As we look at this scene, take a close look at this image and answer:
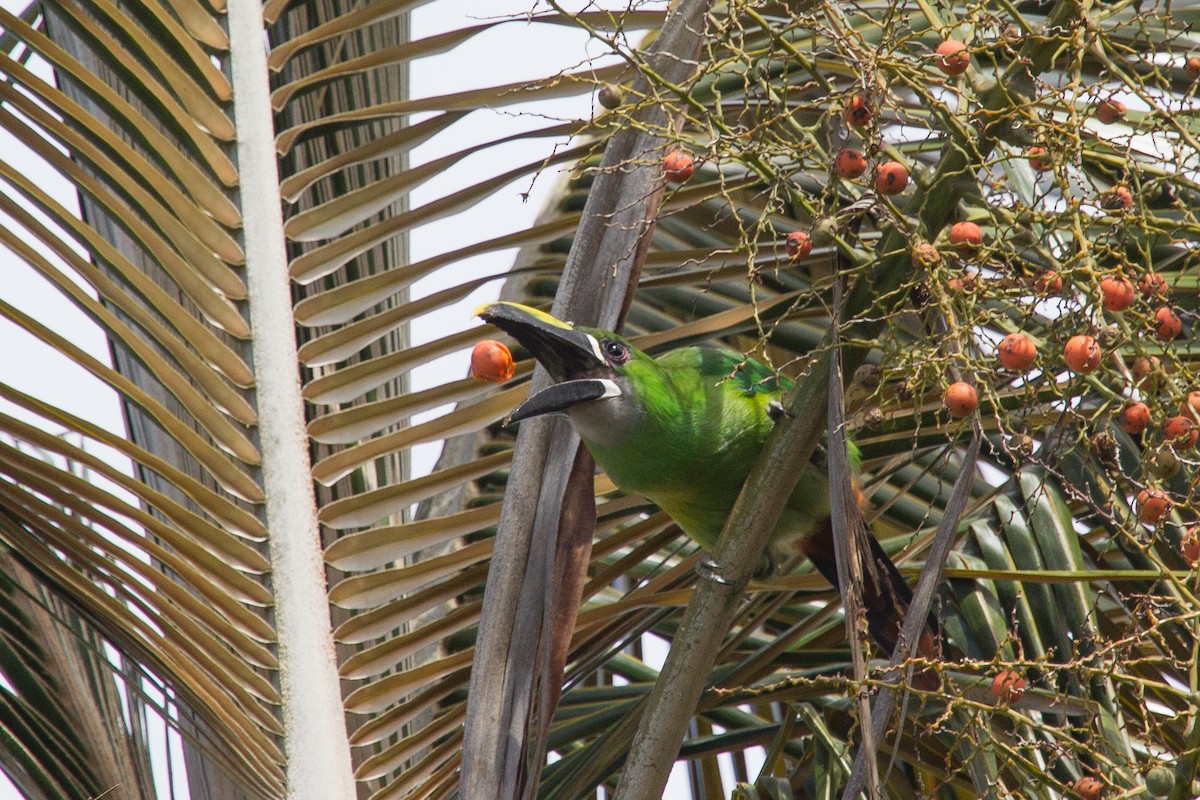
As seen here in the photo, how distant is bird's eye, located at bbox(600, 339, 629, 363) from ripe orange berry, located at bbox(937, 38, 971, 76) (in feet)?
2.82

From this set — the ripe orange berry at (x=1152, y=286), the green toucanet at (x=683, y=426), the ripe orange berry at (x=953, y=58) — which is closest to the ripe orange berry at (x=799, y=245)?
the ripe orange berry at (x=953, y=58)

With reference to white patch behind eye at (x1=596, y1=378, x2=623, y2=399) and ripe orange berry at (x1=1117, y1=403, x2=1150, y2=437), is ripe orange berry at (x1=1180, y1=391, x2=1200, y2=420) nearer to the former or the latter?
ripe orange berry at (x1=1117, y1=403, x2=1150, y2=437)

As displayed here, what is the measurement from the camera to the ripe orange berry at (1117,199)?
125 centimetres

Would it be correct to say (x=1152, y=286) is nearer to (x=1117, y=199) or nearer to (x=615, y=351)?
(x=1117, y=199)

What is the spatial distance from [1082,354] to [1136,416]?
0.12 m

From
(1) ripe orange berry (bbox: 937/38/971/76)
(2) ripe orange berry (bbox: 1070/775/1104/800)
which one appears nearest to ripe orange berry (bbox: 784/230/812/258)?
(1) ripe orange berry (bbox: 937/38/971/76)

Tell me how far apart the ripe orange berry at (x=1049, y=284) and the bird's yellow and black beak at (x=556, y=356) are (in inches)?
31.0

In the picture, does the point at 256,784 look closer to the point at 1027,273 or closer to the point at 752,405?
the point at 752,405

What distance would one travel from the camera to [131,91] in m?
2.35

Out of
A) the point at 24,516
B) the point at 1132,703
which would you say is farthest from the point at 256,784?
the point at 1132,703

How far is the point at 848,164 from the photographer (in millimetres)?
1332

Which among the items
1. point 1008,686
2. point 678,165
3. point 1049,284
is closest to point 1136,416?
point 1049,284

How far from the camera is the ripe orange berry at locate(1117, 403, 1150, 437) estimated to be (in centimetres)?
126

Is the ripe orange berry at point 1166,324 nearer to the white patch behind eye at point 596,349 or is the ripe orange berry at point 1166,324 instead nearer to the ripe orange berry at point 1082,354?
the ripe orange berry at point 1082,354
